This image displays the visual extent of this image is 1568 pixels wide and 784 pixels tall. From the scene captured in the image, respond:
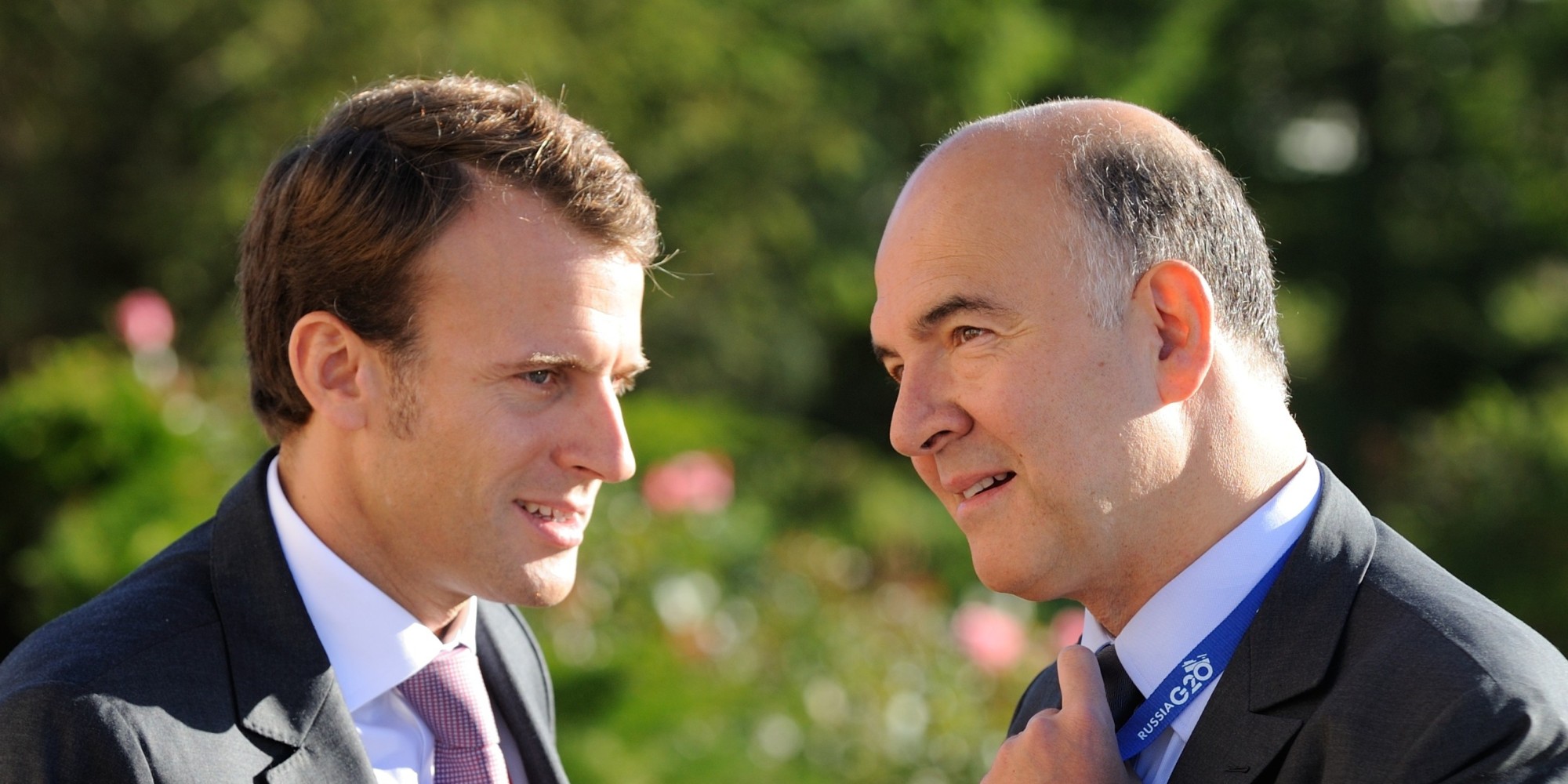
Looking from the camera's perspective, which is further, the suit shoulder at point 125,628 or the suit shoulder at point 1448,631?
the suit shoulder at point 125,628

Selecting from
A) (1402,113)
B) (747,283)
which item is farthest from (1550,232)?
(747,283)

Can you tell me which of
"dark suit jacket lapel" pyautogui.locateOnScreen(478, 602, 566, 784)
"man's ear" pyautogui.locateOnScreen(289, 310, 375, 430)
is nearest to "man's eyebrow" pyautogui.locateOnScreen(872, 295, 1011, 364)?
"man's ear" pyautogui.locateOnScreen(289, 310, 375, 430)

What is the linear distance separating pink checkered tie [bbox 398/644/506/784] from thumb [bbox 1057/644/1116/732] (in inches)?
48.8

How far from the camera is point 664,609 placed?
6.83 metres

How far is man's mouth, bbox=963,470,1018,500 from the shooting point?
8.94 ft

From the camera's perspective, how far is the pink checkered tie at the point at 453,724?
117 inches

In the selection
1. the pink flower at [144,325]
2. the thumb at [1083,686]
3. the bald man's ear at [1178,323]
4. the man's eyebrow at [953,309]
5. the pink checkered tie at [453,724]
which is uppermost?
the pink flower at [144,325]

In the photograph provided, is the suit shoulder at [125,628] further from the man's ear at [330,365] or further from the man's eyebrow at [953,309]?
the man's eyebrow at [953,309]

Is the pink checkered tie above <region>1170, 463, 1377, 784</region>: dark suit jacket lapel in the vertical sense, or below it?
above

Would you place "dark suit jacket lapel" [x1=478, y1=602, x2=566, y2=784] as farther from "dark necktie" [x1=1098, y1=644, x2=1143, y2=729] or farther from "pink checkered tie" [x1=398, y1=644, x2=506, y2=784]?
"dark necktie" [x1=1098, y1=644, x2=1143, y2=729]

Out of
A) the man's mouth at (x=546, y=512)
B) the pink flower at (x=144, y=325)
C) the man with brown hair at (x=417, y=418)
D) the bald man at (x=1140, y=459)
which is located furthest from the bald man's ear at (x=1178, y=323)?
the pink flower at (x=144, y=325)

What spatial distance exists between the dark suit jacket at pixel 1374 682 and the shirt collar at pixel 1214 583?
0.06 metres

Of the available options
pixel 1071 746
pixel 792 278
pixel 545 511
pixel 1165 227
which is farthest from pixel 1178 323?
pixel 792 278

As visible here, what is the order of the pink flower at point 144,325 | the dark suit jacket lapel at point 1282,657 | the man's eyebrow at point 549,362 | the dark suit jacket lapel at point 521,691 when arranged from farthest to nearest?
1. the pink flower at point 144,325
2. the dark suit jacket lapel at point 521,691
3. the man's eyebrow at point 549,362
4. the dark suit jacket lapel at point 1282,657
